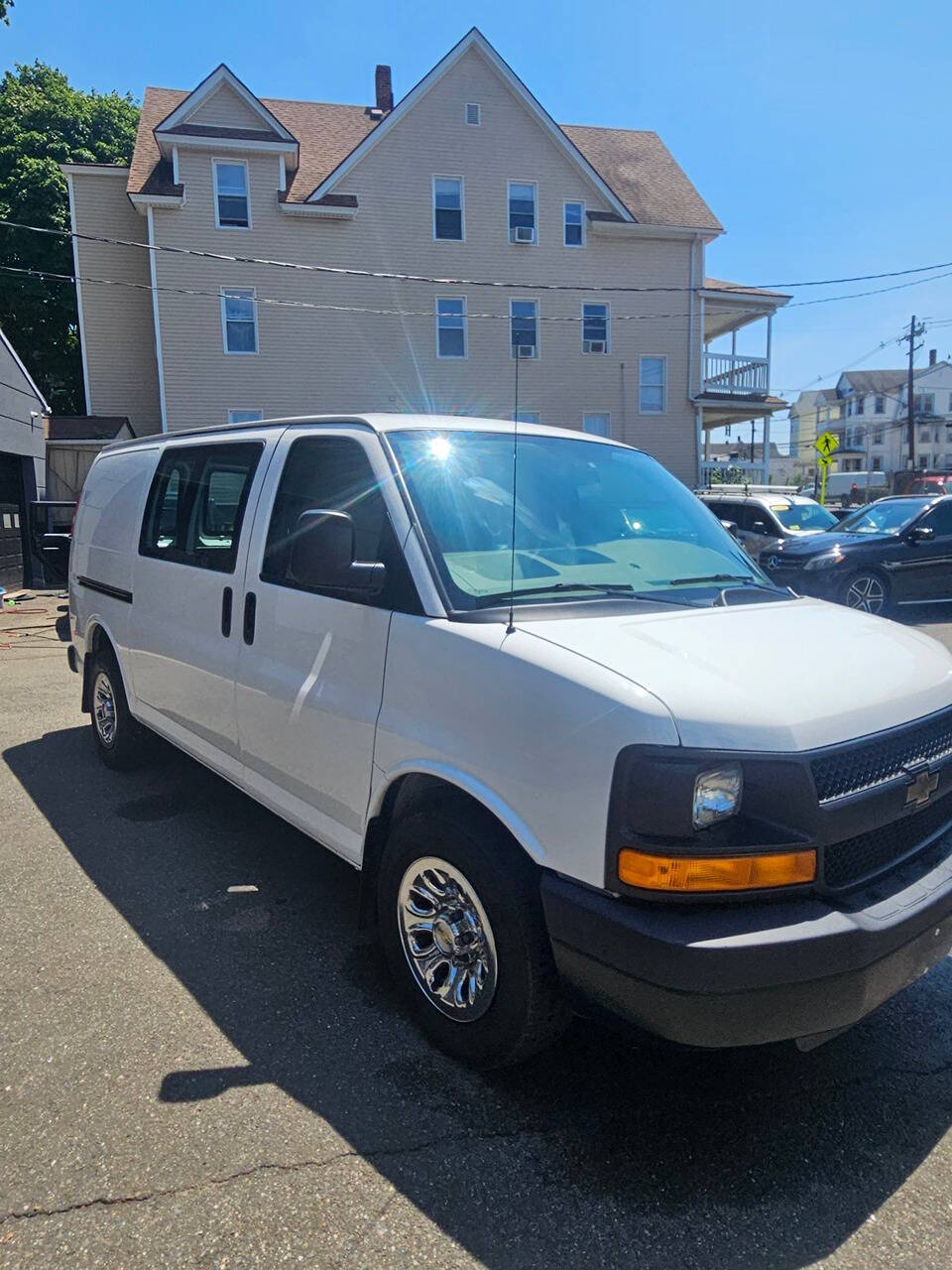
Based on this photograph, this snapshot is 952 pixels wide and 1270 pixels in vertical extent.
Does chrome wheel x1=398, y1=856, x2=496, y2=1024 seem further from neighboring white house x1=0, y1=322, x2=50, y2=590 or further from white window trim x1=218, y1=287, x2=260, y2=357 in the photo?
white window trim x1=218, y1=287, x2=260, y2=357

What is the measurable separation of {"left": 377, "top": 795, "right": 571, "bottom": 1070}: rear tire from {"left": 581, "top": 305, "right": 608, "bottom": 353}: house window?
76.1 ft

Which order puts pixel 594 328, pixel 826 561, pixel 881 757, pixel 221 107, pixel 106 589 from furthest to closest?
pixel 594 328 → pixel 221 107 → pixel 826 561 → pixel 106 589 → pixel 881 757

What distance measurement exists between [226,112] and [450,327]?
738 centimetres

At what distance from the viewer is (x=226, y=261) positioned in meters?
21.6

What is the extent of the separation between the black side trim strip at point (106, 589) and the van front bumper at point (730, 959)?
3.58 m

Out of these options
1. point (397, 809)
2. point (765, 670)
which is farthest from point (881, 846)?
point (397, 809)

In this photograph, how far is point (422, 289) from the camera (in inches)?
899

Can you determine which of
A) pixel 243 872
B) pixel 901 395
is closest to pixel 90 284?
pixel 243 872

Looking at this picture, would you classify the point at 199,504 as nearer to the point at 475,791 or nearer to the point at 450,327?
the point at 475,791

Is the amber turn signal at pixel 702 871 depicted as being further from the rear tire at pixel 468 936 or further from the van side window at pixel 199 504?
the van side window at pixel 199 504

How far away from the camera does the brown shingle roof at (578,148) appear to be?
22.6m

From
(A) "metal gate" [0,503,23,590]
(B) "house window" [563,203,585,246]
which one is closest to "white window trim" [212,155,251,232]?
(B) "house window" [563,203,585,246]

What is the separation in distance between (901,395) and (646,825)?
8434cm

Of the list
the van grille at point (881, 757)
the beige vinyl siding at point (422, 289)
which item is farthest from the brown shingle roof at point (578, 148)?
the van grille at point (881, 757)
